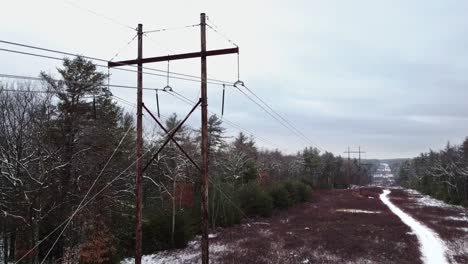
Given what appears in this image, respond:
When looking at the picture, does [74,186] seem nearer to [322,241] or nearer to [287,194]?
[322,241]

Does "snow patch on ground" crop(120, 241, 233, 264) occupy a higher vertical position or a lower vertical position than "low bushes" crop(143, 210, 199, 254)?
lower

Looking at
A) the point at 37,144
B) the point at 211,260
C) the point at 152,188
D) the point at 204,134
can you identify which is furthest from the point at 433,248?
the point at 152,188

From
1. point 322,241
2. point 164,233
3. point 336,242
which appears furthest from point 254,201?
point 336,242

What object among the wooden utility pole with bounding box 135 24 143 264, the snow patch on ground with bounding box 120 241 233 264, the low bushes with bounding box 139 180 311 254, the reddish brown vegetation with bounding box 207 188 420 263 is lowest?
the snow patch on ground with bounding box 120 241 233 264

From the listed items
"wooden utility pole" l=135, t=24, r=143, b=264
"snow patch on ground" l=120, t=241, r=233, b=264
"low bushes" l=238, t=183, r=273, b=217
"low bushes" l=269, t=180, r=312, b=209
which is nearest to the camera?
"wooden utility pole" l=135, t=24, r=143, b=264

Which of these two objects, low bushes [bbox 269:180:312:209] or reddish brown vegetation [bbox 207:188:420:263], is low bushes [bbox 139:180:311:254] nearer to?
low bushes [bbox 269:180:312:209]

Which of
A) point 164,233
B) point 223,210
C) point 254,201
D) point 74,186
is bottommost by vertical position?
point 164,233

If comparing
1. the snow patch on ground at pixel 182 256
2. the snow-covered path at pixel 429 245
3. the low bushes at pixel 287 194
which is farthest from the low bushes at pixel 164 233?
the low bushes at pixel 287 194

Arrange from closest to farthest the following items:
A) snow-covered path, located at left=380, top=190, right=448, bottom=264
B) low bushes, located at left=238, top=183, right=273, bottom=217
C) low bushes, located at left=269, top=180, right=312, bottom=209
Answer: snow-covered path, located at left=380, top=190, right=448, bottom=264 < low bushes, located at left=238, top=183, right=273, bottom=217 < low bushes, located at left=269, top=180, right=312, bottom=209

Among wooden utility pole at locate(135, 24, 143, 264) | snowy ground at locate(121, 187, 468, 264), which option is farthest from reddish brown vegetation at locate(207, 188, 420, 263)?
wooden utility pole at locate(135, 24, 143, 264)

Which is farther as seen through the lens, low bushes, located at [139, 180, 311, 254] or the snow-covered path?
low bushes, located at [139, 180, 311, 254]

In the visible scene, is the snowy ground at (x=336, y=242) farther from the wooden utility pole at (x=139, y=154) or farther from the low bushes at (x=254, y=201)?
the wooden utility pole at (x=139, y=154)

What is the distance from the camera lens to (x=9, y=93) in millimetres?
27703

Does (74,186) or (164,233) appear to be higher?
(74,186)
